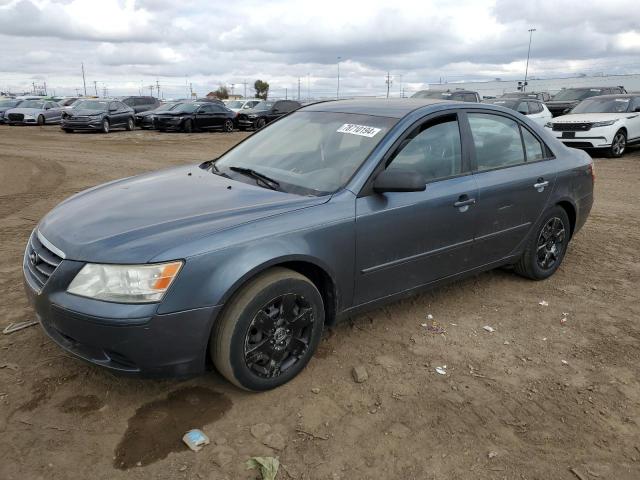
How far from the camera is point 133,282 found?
8.35 ft

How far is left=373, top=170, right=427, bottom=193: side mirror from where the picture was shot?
314 centimetres

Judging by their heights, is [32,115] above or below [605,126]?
below

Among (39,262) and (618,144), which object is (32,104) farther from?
(39,262)

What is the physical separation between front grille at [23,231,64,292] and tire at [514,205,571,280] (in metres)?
3.59

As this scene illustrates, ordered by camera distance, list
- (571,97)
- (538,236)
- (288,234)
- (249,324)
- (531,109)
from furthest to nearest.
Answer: (571,97), (531,109), (538,236), (288,234), (249,324)

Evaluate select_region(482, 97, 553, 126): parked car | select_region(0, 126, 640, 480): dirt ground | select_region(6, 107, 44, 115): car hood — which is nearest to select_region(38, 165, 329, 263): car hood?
select_region(0, 126, 640, 480): dirt ground

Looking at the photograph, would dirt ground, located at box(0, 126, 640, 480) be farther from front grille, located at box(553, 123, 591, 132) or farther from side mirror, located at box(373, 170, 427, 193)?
front grille, located at box(553, 123, 591, 132)

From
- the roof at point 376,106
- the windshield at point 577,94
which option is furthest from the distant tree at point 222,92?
the roof at point 376,106

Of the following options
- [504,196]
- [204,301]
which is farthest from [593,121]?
[204,301]

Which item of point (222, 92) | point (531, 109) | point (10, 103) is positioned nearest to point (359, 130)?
point (531, 109)

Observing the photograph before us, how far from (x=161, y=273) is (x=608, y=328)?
326 centimetres

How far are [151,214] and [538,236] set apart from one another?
326cm

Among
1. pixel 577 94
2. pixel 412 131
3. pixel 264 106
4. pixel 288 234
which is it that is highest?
pixel 577 94

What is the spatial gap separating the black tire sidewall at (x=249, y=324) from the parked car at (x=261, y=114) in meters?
21.8
